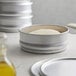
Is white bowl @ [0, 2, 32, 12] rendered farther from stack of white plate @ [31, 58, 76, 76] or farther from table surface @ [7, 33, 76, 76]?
stack of white plate @ [31, 58, 76, 76]

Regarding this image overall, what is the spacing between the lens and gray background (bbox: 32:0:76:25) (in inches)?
79.7

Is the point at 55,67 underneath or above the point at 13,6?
underneath

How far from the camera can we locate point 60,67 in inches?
25.5

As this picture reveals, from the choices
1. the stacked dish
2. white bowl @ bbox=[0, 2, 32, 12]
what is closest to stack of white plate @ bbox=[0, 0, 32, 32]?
white bowl @ bbox=[0, 2, 32, 12]

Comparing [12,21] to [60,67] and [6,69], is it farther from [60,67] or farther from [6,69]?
[6,69]

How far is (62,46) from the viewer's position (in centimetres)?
82

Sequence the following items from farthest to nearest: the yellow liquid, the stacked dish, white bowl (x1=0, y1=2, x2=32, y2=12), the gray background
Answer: the gray background → white bowl (x1=0, y1=2, x2=32, y2=12) → the stacked dish → the yellow liquid

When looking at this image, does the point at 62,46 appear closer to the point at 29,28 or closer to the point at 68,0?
the point at 29,28

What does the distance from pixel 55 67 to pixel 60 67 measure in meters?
0.01

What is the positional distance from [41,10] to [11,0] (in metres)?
0.89

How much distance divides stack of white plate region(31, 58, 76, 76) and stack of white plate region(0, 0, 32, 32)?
0.51m

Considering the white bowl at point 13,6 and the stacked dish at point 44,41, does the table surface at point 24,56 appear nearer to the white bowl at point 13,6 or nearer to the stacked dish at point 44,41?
the stacked dish at point 44,41

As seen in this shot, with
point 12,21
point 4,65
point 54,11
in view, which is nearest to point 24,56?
point 4,65

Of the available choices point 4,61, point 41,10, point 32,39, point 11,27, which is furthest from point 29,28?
point 41,10
